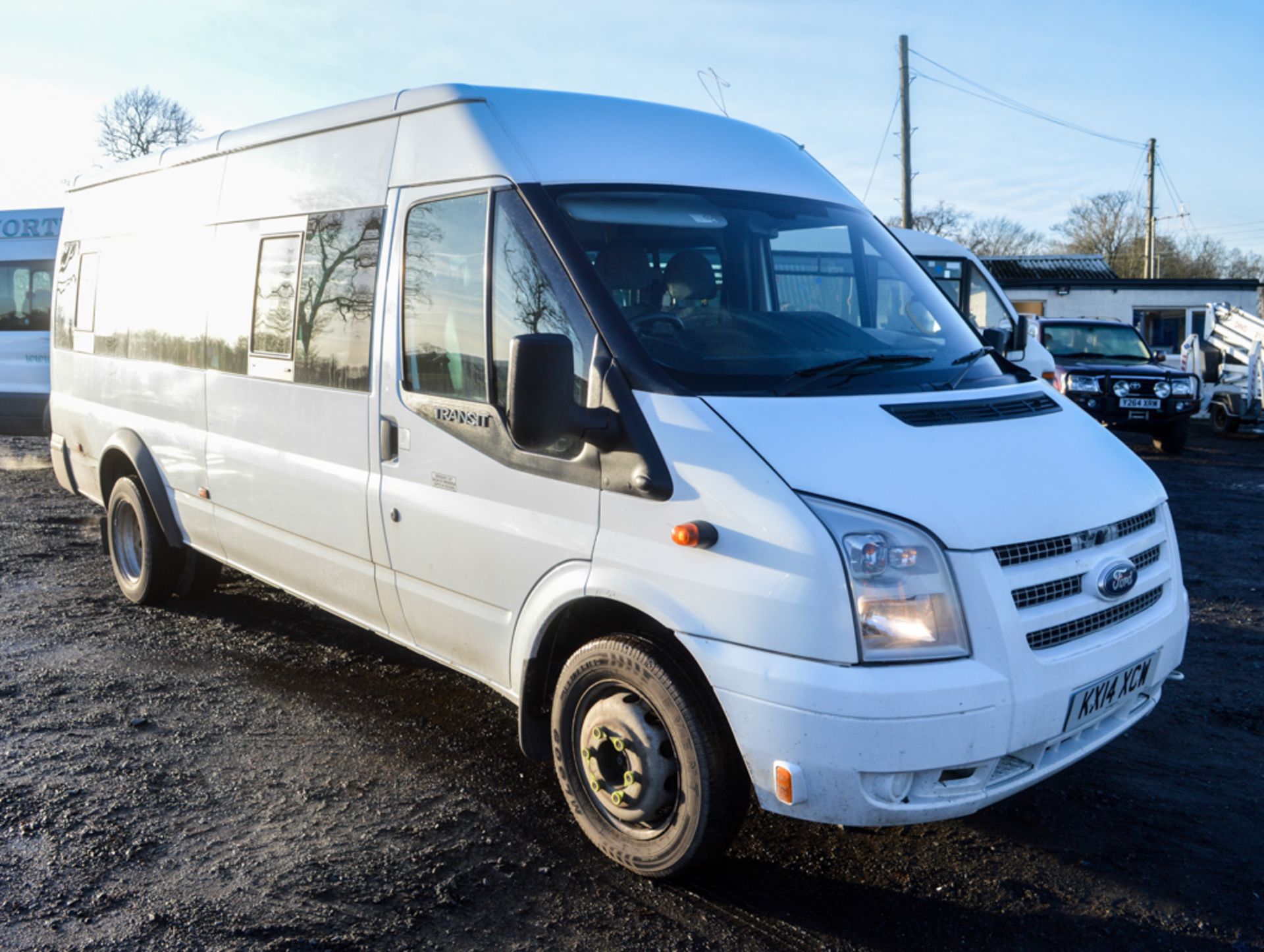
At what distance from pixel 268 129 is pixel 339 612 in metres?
2.29

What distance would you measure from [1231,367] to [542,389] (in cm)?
1819

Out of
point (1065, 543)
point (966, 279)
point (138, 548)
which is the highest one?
point (966, 279)

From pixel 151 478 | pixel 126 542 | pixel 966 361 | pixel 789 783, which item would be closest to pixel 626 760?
pixel 789 783

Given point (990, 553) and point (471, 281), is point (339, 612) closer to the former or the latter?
point (471, 281)

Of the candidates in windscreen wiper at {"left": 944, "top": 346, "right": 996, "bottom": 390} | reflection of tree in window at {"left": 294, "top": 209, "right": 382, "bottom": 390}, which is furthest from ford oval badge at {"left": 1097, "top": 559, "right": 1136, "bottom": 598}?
reflection of tree in window at {"left": 294, "top": 209, "right": 382, "bottom": 390}

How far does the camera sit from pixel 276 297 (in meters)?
4.96

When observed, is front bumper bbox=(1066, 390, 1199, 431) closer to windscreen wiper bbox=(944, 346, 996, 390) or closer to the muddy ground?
the muddy ground

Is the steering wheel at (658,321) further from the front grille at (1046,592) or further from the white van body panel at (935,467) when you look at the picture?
the front grille at (1046,592)

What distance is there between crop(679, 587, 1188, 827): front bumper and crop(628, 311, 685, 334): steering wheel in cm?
100

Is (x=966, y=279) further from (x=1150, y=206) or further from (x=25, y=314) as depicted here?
(x=1150, y=206)

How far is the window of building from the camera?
344 cm

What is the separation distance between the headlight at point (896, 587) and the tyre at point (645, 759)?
1.87 feet

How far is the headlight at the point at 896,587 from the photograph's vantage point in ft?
9.48

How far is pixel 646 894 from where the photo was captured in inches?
134
